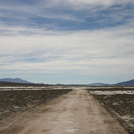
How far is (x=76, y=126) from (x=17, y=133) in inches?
116

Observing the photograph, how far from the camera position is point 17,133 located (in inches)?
340

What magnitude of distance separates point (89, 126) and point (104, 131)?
3.62 ft

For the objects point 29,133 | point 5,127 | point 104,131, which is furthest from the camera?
point 5,127

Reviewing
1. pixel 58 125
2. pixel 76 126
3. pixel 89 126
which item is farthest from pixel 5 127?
pixel 89 126

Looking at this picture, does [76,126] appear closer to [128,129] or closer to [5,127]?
[128,129]

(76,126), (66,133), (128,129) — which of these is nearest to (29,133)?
(66,133)

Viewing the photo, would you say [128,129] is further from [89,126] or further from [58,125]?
[58,125]

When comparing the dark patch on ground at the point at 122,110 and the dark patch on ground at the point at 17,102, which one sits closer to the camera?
the dark patch on ground at the point at 122,110

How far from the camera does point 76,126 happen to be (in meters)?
10.1

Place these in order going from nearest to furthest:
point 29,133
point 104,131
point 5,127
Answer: point 29,133 < point 104,131 < point 5,127

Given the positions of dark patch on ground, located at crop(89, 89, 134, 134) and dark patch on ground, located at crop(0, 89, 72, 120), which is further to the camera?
dark patch on ground, located at crop(0, 89, 72, 120)

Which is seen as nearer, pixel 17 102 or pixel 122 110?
pixel 122 110

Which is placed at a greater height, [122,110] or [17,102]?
[17,102]

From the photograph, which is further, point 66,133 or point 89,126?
point 89,126
